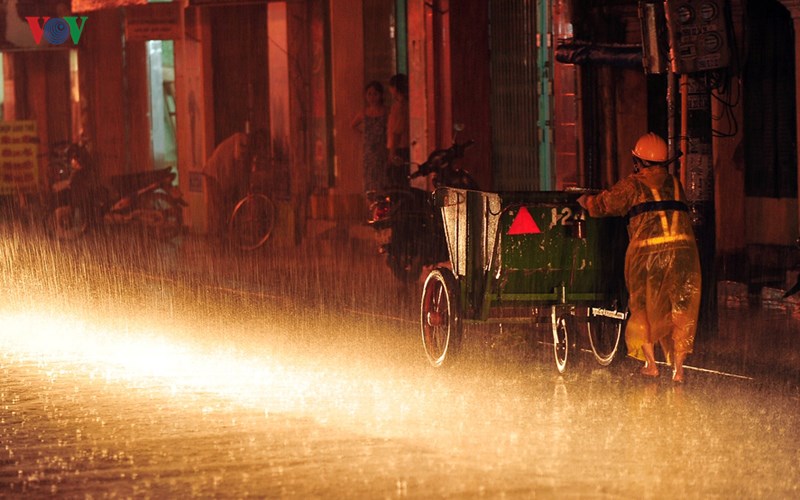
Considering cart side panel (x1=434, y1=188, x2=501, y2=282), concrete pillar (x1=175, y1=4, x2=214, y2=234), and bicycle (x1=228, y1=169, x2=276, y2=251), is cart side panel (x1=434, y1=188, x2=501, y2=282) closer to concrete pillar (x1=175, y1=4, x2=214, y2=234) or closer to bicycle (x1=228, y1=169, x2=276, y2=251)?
bicycle (x1=228, y1=169, x2=276, y2=251)

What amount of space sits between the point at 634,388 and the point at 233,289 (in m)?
7.57

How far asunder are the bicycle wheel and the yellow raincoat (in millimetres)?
11565

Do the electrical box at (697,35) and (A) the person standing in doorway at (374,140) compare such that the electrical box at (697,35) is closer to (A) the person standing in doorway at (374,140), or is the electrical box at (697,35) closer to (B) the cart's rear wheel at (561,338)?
(B) the cart's rear wheel at (561,338)

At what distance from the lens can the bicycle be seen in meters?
22.2

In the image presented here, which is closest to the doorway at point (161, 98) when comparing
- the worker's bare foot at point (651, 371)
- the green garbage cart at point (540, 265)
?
the green garbage cart at point (540, 265)

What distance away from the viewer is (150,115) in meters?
36.9

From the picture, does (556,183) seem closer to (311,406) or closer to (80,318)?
(80,318)

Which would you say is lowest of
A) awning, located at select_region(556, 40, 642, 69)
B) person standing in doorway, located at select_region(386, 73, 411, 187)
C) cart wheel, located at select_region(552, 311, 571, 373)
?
cart wheel, located at select_region(552, 311, 571, 373)

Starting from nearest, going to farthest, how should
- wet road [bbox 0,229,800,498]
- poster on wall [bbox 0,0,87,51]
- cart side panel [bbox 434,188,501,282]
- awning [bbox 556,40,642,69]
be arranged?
wet road [bbox 0,229,800,498]
cart side panel [bbox 434,188,501,282]
awning [bbox 556,40,642,69]
poster on wall [bbox 0,0,87,51]

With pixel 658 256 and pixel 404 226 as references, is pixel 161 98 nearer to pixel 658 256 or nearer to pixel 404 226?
pixel 404 226

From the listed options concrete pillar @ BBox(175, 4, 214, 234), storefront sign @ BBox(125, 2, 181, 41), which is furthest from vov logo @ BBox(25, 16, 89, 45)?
storefront sign @ BBox(125, 2, 181, 41)

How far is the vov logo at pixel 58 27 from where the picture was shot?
35844 mm

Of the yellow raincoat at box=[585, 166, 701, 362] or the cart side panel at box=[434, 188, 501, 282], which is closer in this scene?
the yellow raincoat at box=[585, 166, 701, 362]

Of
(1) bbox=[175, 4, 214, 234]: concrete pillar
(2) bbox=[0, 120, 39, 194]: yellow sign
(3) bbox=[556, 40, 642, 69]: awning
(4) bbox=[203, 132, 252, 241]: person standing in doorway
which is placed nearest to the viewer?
(3) bbox=[556, 40, 642, 69]: awning
